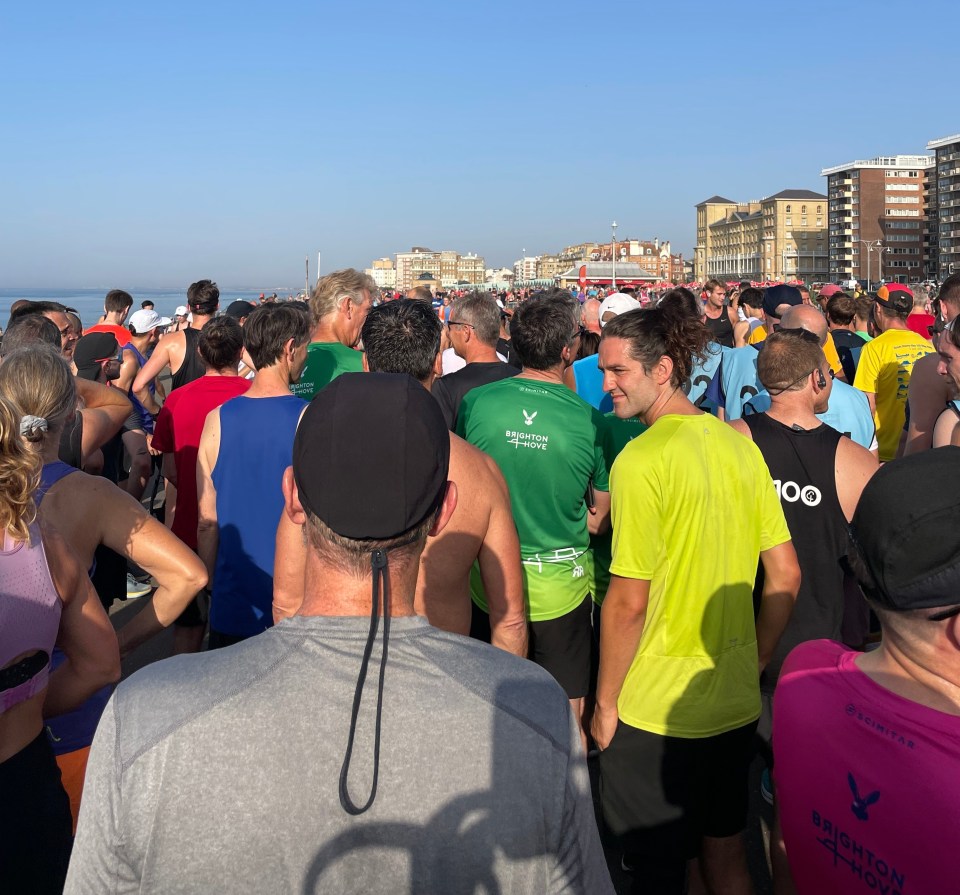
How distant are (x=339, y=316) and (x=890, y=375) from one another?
12.5ft

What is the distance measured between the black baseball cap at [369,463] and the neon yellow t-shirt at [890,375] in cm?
558

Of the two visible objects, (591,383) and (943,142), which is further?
(943,142)

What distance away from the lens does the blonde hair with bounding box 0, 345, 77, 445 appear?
260 centimetres

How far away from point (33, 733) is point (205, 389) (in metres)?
2.66

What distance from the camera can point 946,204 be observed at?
131125 millimetres

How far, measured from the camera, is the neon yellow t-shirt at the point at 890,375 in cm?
611

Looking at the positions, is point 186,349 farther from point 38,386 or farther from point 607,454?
point 38,386

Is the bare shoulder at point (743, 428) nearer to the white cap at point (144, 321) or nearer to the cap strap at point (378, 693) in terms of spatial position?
the cap strap at point (378, 693)

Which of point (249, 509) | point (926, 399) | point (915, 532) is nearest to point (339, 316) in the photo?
point (249, 509)

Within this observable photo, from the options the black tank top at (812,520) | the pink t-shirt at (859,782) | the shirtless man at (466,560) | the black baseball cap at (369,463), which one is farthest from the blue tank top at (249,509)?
the pink t-shirt at (859,782)

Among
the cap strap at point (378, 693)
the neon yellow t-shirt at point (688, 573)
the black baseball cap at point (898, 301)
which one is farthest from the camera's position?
the black baseball cap at point (898, 301)

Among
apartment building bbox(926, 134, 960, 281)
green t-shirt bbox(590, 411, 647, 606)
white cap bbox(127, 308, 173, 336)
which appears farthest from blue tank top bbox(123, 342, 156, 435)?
apartment building bbox(926, 134, 960, 281)

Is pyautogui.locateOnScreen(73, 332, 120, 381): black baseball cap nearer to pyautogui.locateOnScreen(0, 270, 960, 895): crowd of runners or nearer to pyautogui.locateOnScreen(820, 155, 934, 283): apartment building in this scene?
pyautogui.locateOnScreen(0, 270, 960, 895): crowd of runners

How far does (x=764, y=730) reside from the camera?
334 cm
